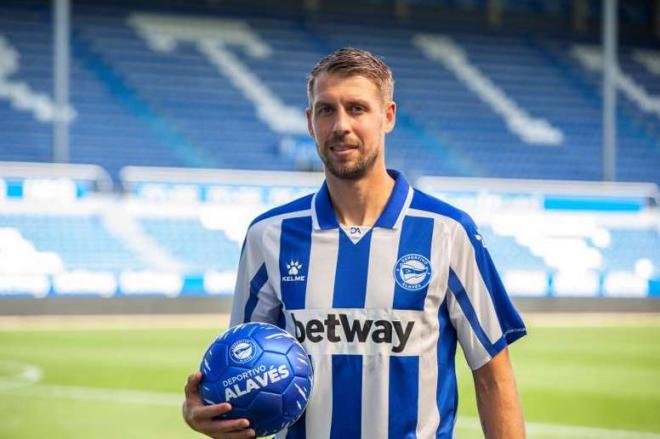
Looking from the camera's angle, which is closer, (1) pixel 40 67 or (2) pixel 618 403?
(2) pixel 618 403

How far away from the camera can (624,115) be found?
2681cm

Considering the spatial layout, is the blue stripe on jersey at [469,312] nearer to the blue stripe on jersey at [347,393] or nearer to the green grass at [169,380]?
the blue stripe on jersey at [347,393]

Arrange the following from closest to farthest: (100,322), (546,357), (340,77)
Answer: (340,77) → (546,357) → (100,322)

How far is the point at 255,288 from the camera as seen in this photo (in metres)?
3.08

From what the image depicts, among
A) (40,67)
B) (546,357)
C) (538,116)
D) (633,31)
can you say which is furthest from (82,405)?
(633,31)

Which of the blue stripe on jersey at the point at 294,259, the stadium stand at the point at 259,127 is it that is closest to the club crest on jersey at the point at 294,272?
the blue stripe on jersey at the point at 294,259

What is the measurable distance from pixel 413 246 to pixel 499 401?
45 centimetres

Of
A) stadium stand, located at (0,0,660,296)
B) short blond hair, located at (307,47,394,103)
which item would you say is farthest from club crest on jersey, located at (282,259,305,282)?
stadium stand, located at (0,0,660,296)

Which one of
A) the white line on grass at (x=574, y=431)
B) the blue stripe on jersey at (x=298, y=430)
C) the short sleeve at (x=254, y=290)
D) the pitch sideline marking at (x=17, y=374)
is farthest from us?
the pitch sideline marking at (x=17, y=374)

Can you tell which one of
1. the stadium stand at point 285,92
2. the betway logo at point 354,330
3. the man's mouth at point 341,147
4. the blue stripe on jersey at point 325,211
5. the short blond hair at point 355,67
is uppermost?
the stadium stand at point 285,92

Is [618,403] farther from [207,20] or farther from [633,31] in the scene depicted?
[633,31]

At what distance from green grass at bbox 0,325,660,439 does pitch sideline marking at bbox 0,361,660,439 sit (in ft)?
0.05

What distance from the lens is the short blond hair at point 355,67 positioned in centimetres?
283

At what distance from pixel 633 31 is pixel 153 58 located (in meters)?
12.5
